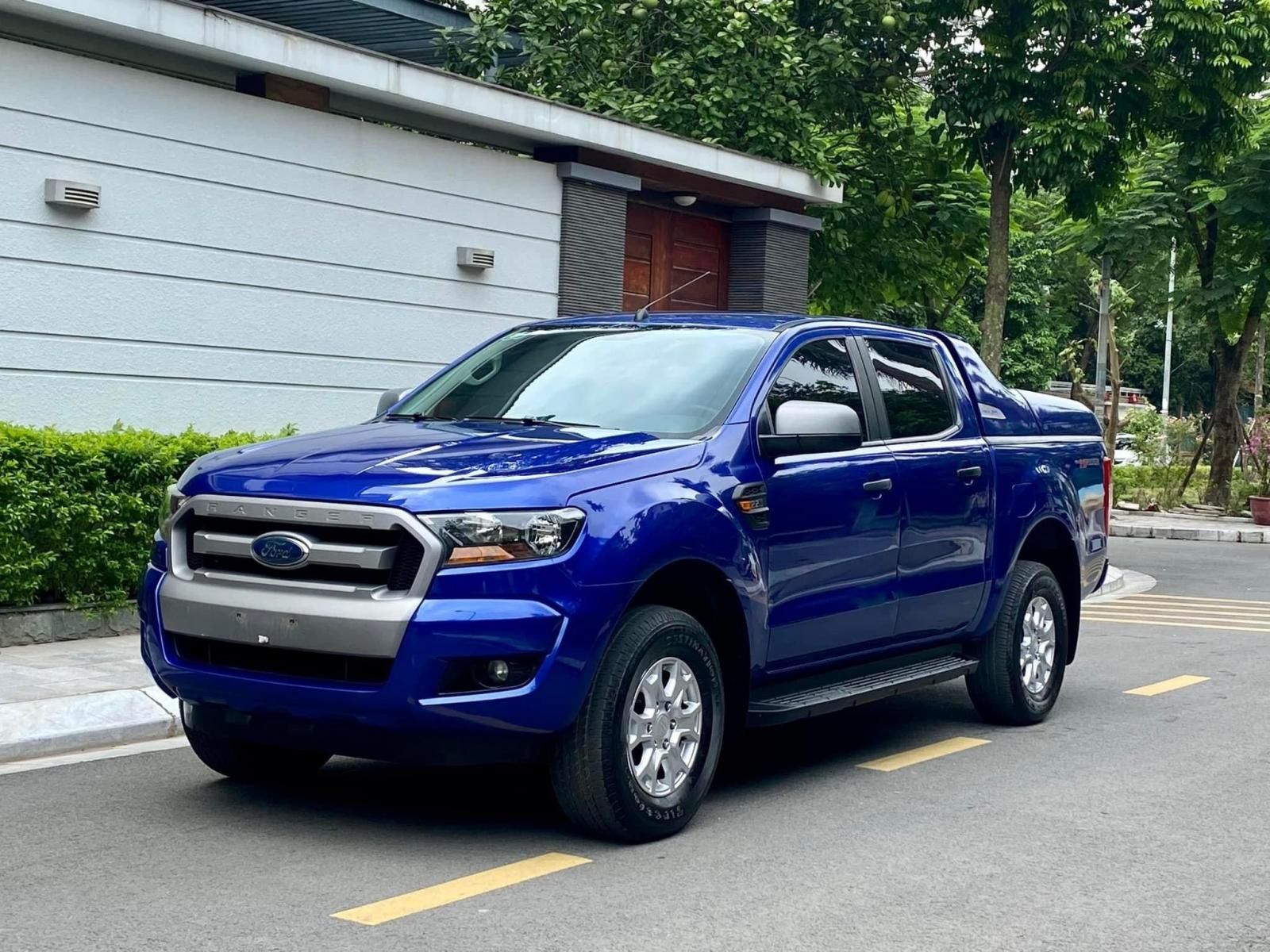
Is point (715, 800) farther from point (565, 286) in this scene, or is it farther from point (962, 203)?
point (962, 203)

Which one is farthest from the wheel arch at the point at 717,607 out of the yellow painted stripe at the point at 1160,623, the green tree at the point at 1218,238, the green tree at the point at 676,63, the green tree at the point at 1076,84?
the green tree at the point at 1218,238

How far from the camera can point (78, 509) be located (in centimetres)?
914

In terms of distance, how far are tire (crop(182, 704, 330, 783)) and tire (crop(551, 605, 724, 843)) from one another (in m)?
1.39

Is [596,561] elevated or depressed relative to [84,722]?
elevated

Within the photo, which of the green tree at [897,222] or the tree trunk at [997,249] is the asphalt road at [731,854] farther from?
the green tree at [897,222]

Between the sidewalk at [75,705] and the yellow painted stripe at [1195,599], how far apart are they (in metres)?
9.94

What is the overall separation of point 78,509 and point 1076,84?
1351cm

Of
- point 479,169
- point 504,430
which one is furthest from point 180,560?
point 479,169

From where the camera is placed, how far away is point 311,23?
17.8 meters

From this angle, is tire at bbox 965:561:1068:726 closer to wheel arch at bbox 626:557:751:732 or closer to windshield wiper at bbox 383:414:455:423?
wheel arch at bbox 626:557:751:732

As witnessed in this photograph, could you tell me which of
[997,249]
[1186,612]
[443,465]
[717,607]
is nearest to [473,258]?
[1186,612]

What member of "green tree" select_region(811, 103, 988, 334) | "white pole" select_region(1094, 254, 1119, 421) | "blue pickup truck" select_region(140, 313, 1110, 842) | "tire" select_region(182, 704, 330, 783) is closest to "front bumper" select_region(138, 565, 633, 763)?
"blue pickup truck" select_region(140, 313, 1110, 842)

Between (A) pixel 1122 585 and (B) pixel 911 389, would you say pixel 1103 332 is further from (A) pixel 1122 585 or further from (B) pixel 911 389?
(B) pixel 911 389

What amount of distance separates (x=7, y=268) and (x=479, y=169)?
4588mm
